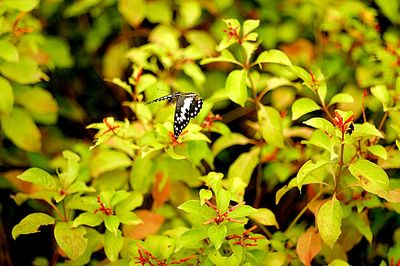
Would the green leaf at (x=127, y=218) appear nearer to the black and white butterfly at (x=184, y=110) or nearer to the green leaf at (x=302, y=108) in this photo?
the black and white butterfly at (x=184, y=110)

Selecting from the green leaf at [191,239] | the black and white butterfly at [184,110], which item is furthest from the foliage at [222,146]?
the black and white butterfly at [184,110]

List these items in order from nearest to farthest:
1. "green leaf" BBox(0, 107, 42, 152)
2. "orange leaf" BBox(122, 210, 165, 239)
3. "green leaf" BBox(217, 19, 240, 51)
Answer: "green leaf" BBox(217, 19, 240, 51) < "orange leaf" BBox(122, 210, 165, 239) < "green leaf" BBox(0, 107, 42, 152)

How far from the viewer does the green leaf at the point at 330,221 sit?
64.5 inches

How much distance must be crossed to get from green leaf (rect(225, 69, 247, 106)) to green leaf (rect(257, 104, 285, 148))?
0.22 m

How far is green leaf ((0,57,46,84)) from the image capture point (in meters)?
2.17

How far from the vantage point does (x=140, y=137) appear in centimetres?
196

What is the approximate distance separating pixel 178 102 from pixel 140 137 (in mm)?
356

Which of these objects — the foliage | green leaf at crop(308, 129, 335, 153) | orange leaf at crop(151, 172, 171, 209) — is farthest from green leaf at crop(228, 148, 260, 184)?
green leaf at crop(308, 129, 335, 153)

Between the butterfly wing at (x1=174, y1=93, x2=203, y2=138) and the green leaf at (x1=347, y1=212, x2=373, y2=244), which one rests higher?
the butterfly wing at (x1=174, y1=93, x2=203, y2=138)

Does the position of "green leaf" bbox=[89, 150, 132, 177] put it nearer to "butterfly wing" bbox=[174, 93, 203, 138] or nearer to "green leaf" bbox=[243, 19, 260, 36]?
"butterfly wing" bbox=[174, 93, 203, 138]

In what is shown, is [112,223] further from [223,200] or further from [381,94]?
[381,94]

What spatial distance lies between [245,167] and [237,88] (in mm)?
391

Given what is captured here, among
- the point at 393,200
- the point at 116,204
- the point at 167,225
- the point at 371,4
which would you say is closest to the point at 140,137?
the point at 116,204

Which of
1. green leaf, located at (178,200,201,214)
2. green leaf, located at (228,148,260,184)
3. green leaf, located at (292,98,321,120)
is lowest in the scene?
green leaf, located at (228,148,260,184)
